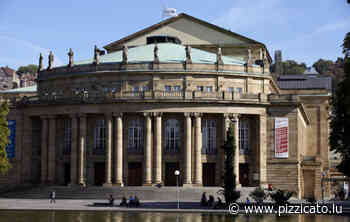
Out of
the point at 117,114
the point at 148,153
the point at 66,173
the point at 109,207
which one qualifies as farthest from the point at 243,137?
the point at 109,207

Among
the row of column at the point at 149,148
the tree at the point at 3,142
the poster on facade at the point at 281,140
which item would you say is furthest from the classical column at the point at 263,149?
the tree at the point at 3,142

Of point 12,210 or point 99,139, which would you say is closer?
point 12,210

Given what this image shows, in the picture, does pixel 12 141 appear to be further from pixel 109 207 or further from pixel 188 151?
pixel 109 207

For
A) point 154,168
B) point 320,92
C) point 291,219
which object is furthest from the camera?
point 320,92

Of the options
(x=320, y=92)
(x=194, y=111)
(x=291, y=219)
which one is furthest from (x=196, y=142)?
(x=320, y=92)

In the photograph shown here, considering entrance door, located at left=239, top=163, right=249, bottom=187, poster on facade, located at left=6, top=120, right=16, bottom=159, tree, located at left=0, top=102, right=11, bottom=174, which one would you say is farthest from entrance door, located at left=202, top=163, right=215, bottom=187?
→ poster on facade, located at left=6, top=120, right=16, bottom=159

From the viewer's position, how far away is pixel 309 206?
67625 mm

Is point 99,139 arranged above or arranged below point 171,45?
below

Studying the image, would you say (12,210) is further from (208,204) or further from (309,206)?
(309,206)

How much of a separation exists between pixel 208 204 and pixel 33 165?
36286mm

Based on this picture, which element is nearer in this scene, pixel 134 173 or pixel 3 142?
pixel 3 142

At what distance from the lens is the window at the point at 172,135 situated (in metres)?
92.6

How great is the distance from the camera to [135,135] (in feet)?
305

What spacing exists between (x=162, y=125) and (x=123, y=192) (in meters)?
11.5
